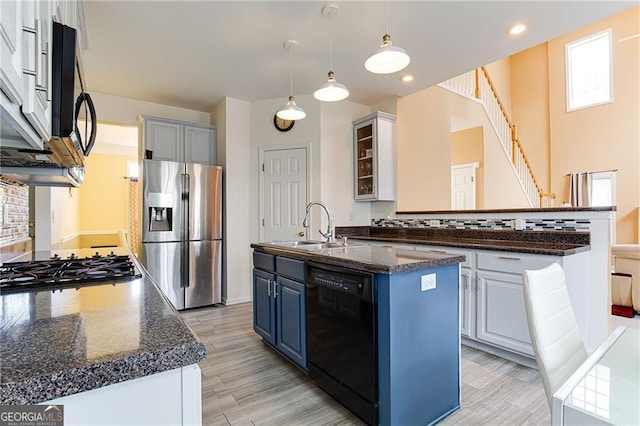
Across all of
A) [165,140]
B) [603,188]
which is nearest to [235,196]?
[165,140]

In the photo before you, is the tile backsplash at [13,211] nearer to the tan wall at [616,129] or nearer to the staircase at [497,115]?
the staircase at [497,115]

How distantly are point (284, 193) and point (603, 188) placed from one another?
6828 millimetres

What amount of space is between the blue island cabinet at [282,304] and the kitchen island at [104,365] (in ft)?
4.74

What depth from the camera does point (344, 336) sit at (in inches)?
72.8

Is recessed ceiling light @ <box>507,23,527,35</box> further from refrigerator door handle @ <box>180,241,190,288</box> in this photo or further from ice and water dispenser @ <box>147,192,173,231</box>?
refrigerator door handle @ <box>180,241,190,288</box>

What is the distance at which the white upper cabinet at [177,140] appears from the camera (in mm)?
4141

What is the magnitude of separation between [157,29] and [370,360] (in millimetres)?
3032

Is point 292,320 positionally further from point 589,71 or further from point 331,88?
point 589,71

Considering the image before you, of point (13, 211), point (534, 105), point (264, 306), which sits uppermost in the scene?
point (534, 105)

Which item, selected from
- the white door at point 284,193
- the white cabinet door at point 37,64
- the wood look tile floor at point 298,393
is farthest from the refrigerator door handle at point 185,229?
the white cabinet door at point 37,64

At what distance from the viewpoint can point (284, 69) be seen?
348 centimetres

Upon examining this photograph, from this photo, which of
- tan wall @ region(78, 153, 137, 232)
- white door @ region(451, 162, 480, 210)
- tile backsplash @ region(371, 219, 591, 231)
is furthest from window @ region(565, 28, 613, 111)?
tan wall @ region(78, 153, 137, 232)

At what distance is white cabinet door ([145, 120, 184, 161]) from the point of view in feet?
13.6

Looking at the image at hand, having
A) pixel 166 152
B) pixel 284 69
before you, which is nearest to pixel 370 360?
pixel 284 69
